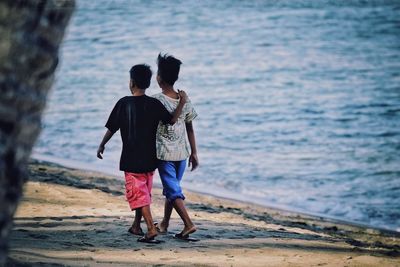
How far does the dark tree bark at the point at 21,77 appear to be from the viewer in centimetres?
232

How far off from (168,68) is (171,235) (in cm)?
147

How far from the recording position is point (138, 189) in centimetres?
550

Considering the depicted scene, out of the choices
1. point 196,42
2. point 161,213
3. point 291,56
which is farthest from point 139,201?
point 196,42

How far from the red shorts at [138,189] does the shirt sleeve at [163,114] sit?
1.51 feet

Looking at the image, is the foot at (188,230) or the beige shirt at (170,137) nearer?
the beige shirt at (170,137)

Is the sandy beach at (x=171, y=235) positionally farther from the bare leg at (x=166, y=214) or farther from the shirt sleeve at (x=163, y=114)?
the shirt sleeve at (x=163, y=114)

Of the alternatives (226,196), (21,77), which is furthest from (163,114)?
(226,196)

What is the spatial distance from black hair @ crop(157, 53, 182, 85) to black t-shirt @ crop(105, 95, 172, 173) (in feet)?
0.78

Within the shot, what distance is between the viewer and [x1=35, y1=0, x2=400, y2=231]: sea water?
1180 centimetres

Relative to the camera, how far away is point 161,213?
743 cm

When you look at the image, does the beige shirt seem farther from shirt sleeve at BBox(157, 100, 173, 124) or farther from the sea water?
the sea water

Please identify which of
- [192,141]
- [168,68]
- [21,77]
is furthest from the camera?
[192,141]

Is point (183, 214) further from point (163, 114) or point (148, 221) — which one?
point (163, 114)

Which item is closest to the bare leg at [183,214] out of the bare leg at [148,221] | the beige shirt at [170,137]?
the bare leg at [148,221]
